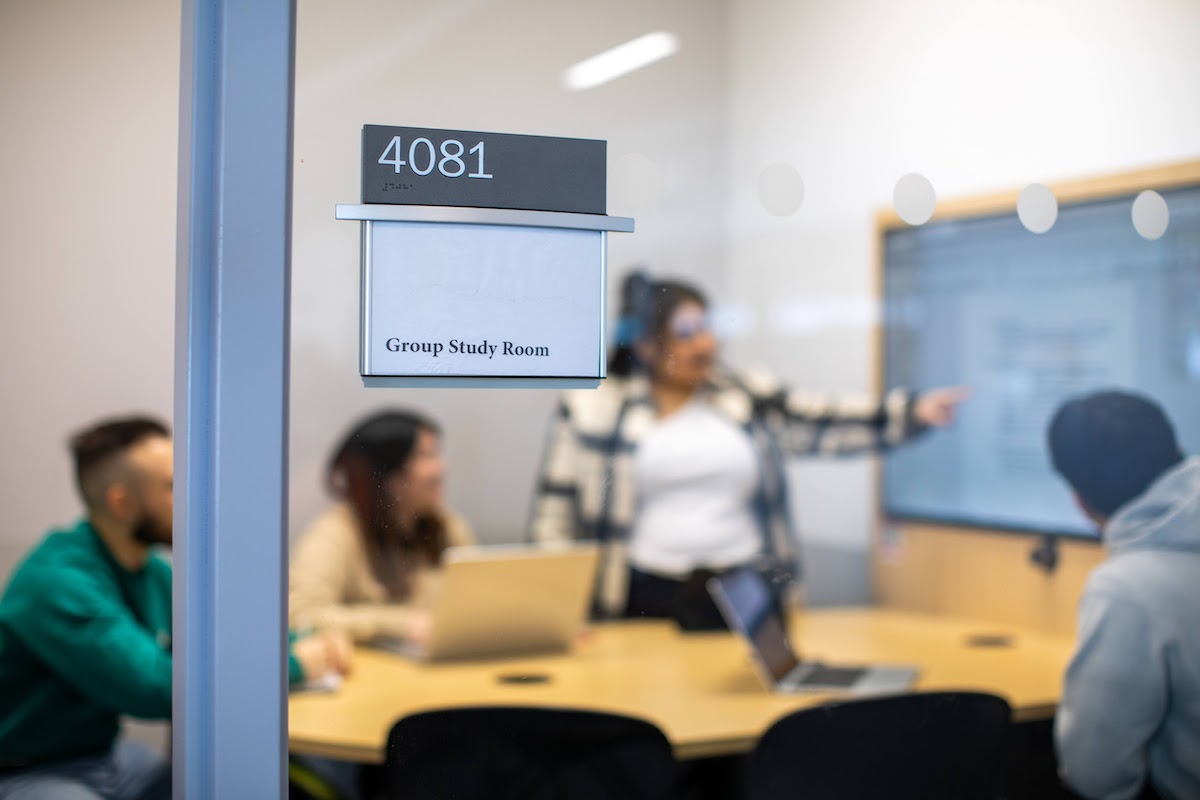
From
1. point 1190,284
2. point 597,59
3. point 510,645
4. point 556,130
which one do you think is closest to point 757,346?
point 510,645

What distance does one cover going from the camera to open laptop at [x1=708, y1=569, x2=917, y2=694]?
7.83 feet

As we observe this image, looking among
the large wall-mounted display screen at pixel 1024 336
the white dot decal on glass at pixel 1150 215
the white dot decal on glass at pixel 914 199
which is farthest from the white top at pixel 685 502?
the white dot decal on glass at pixel 1150 215

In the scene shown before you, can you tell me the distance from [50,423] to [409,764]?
91.3 inches

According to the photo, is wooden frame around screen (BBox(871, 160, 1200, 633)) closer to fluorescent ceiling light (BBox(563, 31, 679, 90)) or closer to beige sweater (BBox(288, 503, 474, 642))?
fluorescent ceiling light (BBox(563, 31, 679, 90))

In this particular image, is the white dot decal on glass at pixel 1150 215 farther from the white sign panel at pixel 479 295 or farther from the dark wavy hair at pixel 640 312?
the white sign panel at pixel 479 295

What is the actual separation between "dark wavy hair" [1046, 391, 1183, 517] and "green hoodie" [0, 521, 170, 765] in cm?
165

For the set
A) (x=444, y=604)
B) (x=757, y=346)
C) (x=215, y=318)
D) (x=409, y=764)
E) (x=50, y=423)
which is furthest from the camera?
(x=757, y=346)

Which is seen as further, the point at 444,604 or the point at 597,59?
the point at 444,604

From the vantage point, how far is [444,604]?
2469mm

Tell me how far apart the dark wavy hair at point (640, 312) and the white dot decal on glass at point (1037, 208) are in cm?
89

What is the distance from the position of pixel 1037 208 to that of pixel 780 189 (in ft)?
4.01

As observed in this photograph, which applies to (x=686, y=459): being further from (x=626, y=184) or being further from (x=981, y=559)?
(x=626, y=184)

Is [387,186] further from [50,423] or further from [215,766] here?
[50,423]

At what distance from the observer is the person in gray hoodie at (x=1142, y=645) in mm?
1676
